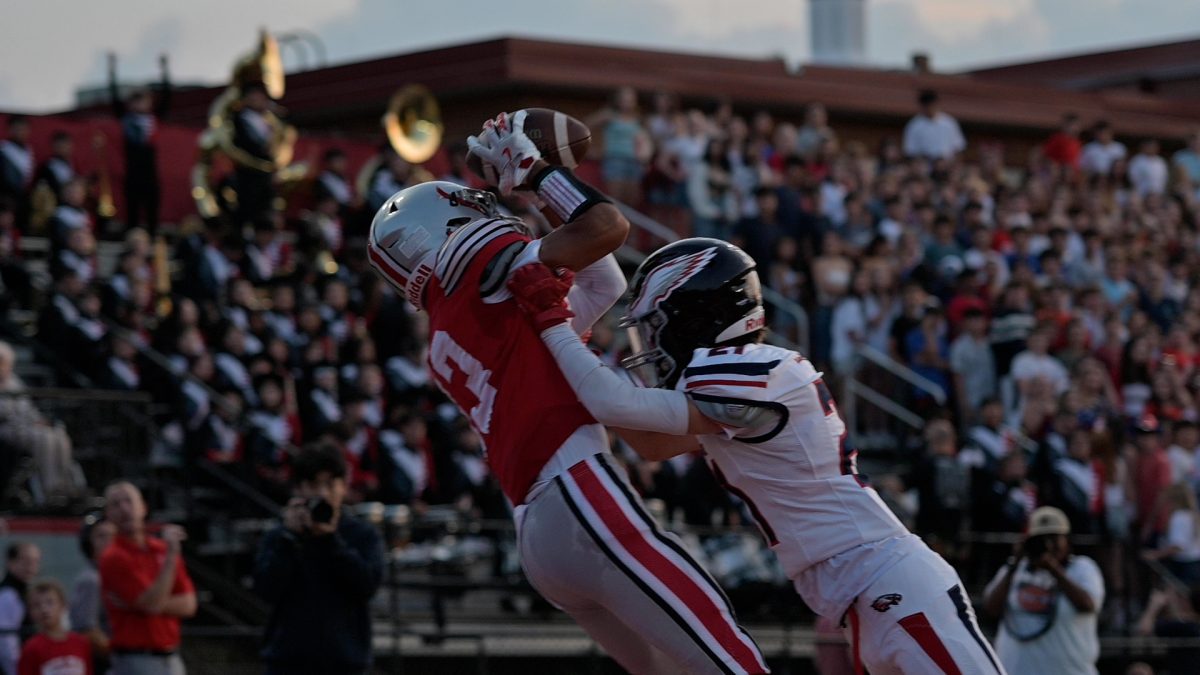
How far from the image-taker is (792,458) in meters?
5.76

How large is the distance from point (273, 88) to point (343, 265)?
3740 millimetres

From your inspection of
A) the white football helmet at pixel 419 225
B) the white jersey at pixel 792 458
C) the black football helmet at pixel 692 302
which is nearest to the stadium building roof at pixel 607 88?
the white football helmet at pixel 419 225

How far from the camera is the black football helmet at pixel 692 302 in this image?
226 inches

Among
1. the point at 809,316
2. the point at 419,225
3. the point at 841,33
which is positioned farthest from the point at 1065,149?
the point at 419,225

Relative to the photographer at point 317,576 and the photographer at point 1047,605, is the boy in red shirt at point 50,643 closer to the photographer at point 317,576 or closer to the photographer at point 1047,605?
the photographer at point 317,576

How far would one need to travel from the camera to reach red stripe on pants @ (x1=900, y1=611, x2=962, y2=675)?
561 cm

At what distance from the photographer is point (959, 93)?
25.6m

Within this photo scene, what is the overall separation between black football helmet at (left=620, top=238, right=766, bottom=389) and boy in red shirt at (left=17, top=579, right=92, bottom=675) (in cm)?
456

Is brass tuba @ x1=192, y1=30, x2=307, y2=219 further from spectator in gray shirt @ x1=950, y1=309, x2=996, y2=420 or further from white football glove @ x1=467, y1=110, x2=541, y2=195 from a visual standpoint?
white football glove @ x1=467, y1=110, x2=541, y2=195

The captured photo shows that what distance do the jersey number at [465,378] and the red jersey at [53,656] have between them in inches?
162

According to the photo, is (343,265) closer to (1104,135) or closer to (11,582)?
(11,582)

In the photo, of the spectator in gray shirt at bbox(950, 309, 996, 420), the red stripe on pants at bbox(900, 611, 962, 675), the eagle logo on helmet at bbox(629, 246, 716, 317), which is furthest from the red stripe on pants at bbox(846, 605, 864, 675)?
the spectator in gray shirt at bbox(950, 309, 996, 420)

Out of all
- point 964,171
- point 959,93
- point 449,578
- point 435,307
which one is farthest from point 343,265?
point 959,93

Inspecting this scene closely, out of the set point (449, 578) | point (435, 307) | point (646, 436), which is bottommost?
point (449, 578)
